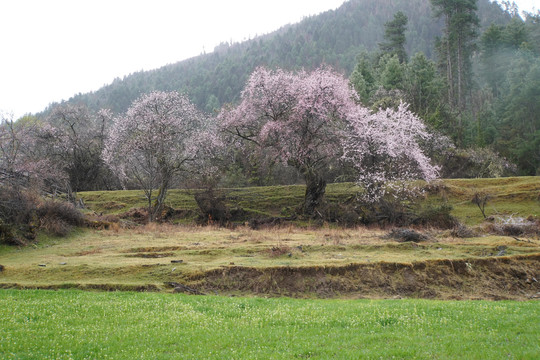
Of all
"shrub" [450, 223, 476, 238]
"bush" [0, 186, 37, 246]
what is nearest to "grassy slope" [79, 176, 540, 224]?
"shrub" [450, 223, 476, 238]

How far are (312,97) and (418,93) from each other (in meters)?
35.9

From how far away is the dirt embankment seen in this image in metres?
15.0

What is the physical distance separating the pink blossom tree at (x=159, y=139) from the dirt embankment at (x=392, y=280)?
72.0 feet

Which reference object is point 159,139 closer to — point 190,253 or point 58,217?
point 58,217

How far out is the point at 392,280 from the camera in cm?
1565

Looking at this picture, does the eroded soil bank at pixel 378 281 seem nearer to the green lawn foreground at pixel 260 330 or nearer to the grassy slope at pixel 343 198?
the green lawn foreground at pixel 260 330

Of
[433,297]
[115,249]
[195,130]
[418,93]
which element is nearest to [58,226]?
[115,249]

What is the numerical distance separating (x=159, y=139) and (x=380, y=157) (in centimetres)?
2101

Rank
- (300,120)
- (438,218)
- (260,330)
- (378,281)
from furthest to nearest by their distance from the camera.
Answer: (300,120)
(438,218)
(378,281)
(260,330)

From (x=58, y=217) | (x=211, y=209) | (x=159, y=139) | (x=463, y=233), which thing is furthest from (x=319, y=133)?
(x=58, y=217)

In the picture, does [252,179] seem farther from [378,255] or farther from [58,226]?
[378,255]

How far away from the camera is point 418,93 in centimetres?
6325

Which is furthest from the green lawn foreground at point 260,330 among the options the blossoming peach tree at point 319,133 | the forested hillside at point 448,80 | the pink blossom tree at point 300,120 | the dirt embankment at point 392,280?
the forested hillside at point 448,80

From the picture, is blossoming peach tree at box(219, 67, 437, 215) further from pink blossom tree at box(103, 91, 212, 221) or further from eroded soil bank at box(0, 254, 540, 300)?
eroded soil bank at box(0, 254, 540, 300)
